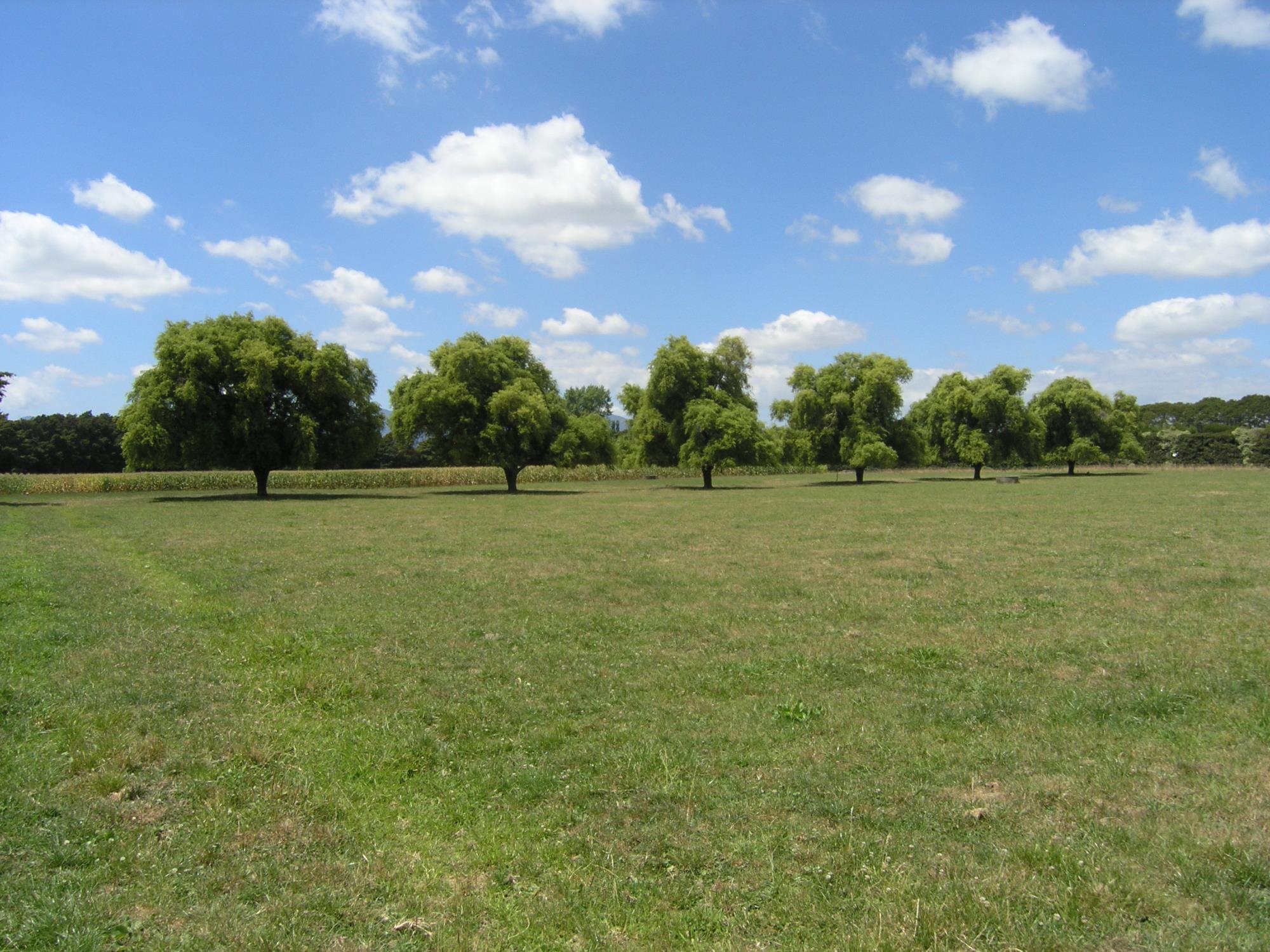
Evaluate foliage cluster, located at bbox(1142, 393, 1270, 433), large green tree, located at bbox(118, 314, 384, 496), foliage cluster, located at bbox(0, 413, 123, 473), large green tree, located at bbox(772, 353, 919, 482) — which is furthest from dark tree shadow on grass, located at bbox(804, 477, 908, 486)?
foliage cluster, located at bbox(1142, 393, 1270, 433)

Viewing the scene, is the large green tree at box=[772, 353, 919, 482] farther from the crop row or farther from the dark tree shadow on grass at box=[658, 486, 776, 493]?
the crop row

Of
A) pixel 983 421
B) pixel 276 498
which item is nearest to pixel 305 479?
pixel 276 498

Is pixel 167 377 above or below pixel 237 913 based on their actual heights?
above

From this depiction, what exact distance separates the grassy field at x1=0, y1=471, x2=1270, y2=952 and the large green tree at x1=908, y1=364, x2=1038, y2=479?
63460 millimetres

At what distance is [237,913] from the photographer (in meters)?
4.89

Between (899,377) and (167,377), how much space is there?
56.8 metres

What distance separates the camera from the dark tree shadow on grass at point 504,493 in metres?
60.4

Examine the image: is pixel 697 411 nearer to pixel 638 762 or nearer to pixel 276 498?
pixel 276 498

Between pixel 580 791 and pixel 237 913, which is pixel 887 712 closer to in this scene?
pixel 580 791

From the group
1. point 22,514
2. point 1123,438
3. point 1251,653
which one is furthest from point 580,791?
point 1123,438

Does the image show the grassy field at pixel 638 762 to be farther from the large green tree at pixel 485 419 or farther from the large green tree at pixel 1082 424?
the large green tree at pixel 1082 424

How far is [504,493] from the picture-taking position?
208ft

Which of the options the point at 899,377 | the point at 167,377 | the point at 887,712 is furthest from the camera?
the point at 899,377

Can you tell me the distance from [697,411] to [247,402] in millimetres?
31305
